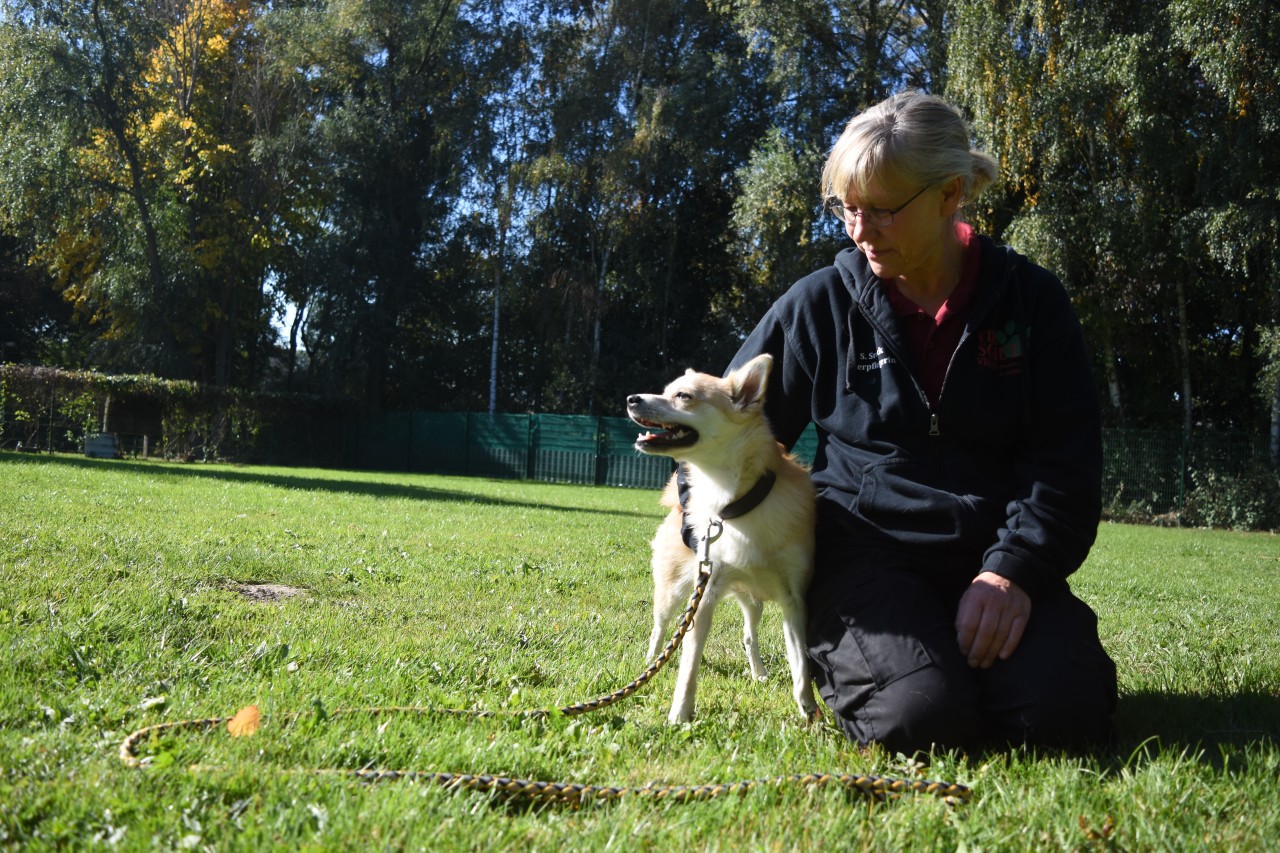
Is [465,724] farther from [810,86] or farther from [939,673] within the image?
[810,86]

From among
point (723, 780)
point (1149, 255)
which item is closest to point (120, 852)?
point (723, 780)

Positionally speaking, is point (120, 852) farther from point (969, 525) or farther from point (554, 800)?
point (969, 525)

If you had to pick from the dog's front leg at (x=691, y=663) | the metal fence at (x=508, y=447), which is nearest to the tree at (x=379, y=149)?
the metal fence at (x=508, y=447)

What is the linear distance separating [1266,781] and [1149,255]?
69.3ft

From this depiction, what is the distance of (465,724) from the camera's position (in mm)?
2977

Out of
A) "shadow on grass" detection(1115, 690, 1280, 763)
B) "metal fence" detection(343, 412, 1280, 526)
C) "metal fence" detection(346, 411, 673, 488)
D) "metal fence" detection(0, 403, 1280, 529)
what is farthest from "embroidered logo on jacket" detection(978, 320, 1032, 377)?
"metal fence" detection(346, 411, 673, 488)

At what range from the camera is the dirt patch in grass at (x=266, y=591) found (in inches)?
200

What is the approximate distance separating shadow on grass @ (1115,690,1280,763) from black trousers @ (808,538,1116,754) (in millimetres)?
236

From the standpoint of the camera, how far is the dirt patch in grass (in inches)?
200

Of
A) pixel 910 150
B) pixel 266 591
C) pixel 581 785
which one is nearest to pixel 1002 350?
pixel 910 150

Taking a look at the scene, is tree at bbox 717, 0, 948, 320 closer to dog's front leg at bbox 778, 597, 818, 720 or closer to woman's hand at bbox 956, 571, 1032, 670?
dog's front leg at bbox 778, 597, 818, 720

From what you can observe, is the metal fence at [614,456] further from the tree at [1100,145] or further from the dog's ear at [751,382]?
the dog's ear at [751,382]

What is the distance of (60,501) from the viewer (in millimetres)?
8750

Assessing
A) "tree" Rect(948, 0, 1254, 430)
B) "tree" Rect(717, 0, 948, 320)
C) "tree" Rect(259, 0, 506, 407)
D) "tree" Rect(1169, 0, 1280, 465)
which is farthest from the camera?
"tree" Rect(259, 0, 506, 407)
